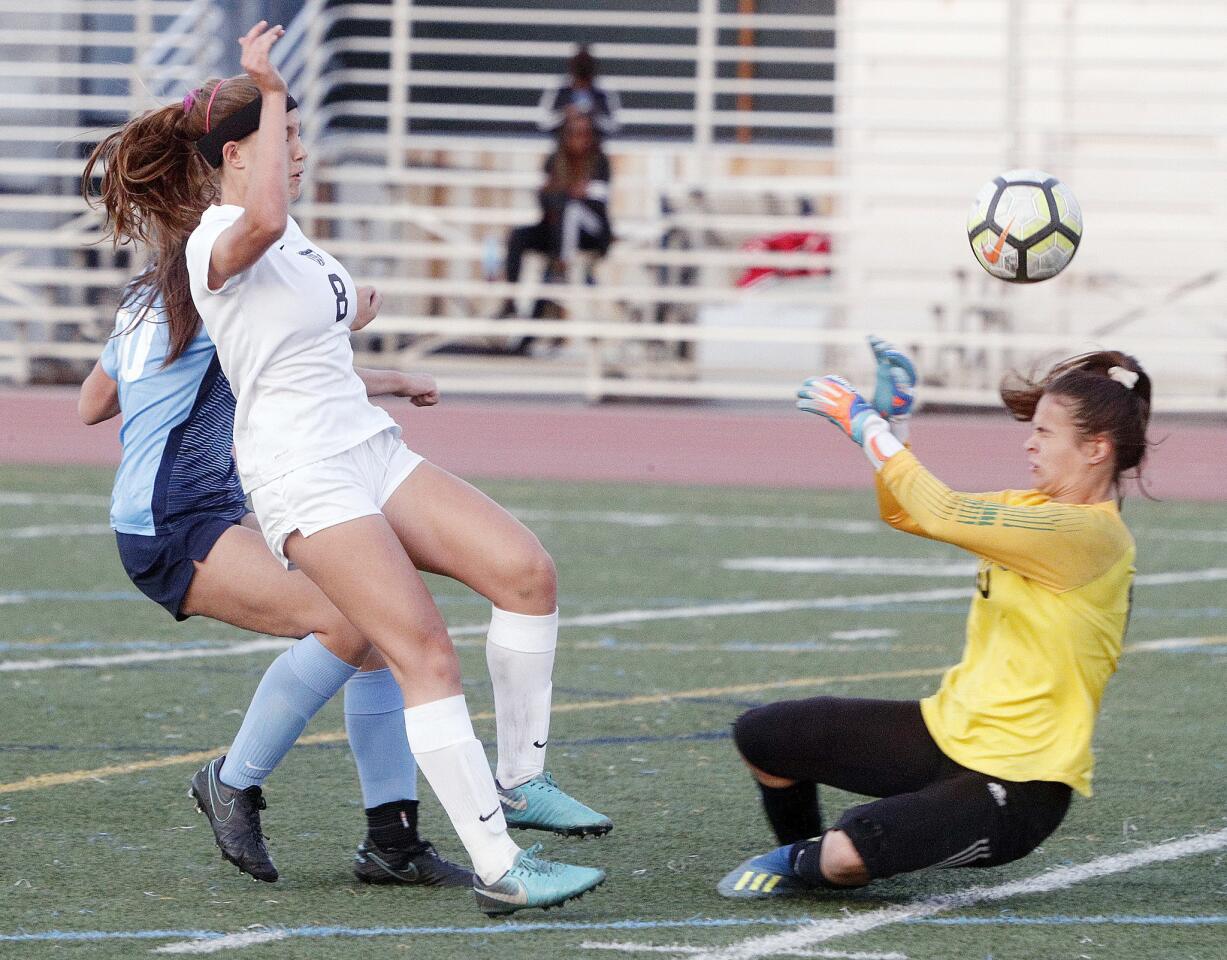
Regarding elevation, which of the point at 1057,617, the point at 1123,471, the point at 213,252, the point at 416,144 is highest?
the point at 416,144

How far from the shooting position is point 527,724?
4.48m

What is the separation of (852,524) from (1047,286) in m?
6.56

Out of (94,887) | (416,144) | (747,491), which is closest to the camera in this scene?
(94,887)

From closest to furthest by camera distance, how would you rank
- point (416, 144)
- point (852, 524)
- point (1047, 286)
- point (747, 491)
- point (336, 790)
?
point (336, 790)
point (852, 524)
point (747, 491)
point (1047, 286)
point (416, 144)

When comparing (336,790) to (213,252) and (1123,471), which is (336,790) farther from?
(1123,471)

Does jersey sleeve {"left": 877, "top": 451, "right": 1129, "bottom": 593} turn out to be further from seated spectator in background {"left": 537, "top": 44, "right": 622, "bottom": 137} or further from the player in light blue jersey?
seated spectator in background {"left": 537, "top": 44, "right": 622, "bottom": 137}

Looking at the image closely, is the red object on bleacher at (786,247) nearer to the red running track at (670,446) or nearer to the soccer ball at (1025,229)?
the red running track at (670,446)

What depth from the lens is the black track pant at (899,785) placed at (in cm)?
404

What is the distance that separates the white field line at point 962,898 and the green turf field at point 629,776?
2cm

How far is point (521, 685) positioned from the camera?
4.42 metres

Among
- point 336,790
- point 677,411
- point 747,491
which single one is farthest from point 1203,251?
point 336,790

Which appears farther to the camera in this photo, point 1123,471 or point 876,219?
point 876,219

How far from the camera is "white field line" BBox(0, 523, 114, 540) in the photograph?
10352mm

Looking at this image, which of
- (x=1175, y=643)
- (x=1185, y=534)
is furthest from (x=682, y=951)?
(x=1185, y=534)
